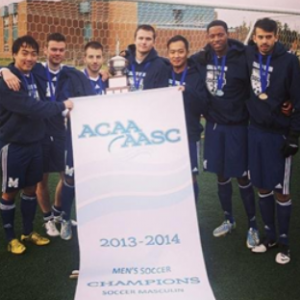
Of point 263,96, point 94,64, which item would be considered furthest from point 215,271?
point 94,64

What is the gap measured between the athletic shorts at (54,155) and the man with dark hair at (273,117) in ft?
4.88

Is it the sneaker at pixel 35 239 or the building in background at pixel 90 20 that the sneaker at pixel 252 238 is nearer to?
the sneaker at pixel 35 239

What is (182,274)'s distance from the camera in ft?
7.47

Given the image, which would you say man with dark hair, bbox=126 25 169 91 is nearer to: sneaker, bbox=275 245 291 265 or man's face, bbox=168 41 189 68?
man's face, bbox=168 41 189 68

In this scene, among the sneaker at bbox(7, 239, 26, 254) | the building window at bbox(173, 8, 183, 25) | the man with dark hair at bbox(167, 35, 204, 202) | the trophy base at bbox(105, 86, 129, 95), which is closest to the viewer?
the trophy base at bbox(105, 86, 129, 95)

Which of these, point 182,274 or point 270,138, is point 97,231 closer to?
A: point 182,274

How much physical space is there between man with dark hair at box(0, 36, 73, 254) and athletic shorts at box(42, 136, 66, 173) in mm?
223

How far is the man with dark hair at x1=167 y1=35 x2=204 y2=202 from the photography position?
2736 mm

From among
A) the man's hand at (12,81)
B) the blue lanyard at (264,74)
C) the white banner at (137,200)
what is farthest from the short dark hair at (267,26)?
the man's hand at (12,81)

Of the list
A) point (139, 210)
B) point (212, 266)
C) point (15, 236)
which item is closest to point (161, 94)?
point (139, 210)

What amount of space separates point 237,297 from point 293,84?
1357 millimetres

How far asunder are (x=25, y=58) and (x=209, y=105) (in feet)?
4.31

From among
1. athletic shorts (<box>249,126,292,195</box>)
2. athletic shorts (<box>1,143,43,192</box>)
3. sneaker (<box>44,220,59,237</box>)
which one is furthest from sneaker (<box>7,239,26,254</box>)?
athletic shorts (<box>249,126,292,195</box>)

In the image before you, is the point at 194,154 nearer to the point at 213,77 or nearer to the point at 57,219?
the point at 213,77
